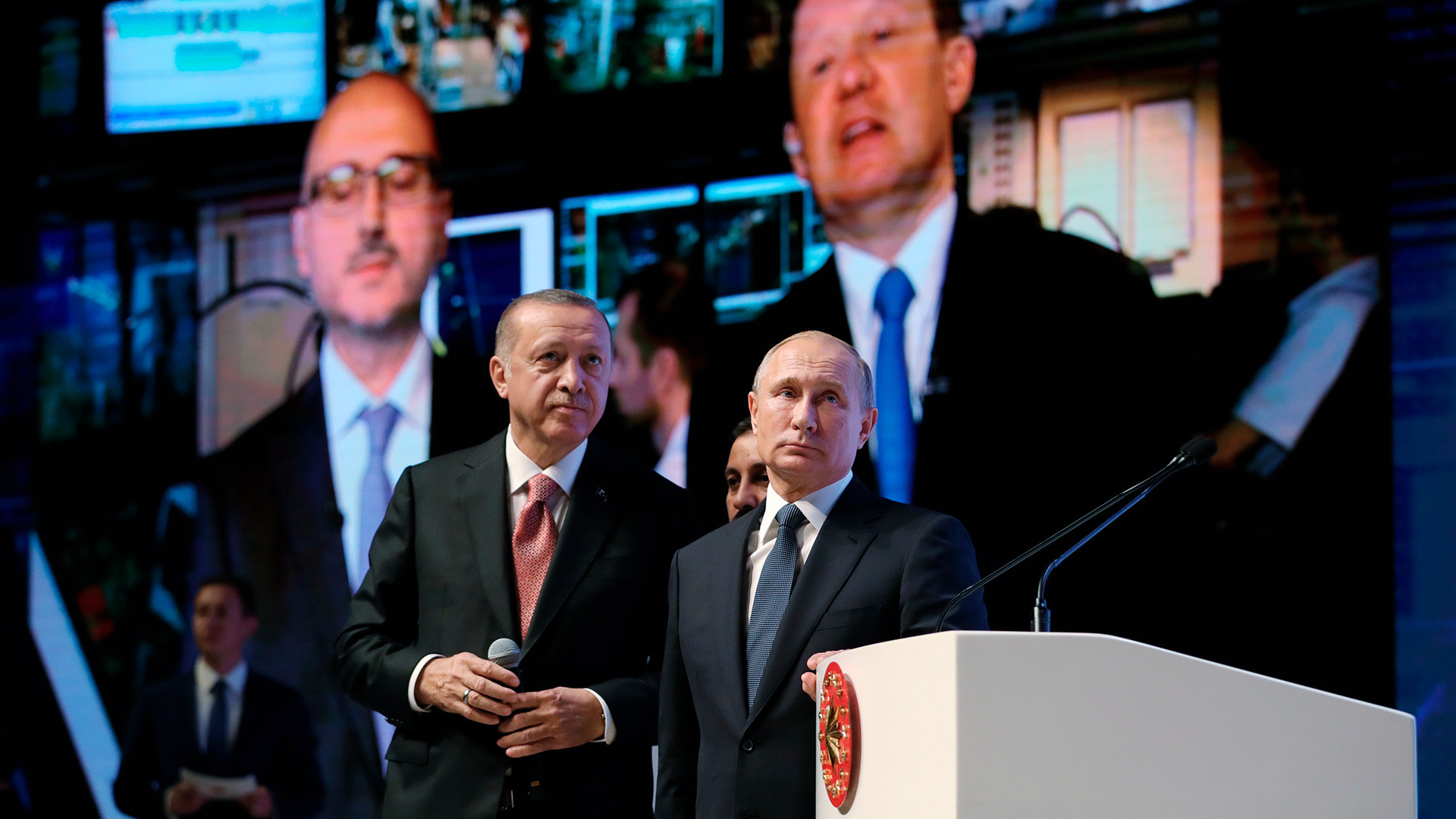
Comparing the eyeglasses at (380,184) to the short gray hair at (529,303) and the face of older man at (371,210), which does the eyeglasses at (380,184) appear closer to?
the face of older man at (371,210)

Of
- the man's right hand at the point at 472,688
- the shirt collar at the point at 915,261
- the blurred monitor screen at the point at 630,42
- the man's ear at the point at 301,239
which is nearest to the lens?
the man's right hand at the point at 472,688

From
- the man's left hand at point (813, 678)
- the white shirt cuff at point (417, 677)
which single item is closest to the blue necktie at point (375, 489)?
the white shirt cuff at point (417, 677)

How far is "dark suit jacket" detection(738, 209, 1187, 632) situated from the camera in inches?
157

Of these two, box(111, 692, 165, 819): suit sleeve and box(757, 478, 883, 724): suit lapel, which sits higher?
box(757, 478, 883, 724): suit lapel

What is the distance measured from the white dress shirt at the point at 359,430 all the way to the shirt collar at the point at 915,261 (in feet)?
5.02

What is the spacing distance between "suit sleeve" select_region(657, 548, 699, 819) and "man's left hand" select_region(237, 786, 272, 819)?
9.43 feet

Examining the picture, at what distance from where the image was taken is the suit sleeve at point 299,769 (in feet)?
15.5

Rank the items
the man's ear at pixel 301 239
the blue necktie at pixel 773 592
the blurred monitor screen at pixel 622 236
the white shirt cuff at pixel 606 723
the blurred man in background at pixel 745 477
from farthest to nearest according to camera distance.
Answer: the man's ear at pixel 301 239 → the blurred monitor screen at pixel 622 236 → the blurred man in background at pixel 745 477 → the white shirt cuff at pixel 606 723 → the blue necktie at pixel 773 592

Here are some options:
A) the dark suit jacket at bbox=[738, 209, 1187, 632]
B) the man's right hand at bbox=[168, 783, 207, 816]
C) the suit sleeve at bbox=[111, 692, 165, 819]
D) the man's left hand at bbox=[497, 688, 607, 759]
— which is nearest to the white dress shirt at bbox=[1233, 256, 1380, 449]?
the dark suit jacket at bbox=[738, 209, 1187, 632]

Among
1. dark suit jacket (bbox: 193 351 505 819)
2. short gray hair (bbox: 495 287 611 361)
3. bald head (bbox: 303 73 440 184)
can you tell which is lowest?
dark suit jacket (bbox: 193 351 505 819)

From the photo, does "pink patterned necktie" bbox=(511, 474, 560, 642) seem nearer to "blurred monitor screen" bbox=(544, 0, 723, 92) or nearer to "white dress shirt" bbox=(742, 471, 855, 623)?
"white dress shirt" bbox=(742, 471, 855, 623)

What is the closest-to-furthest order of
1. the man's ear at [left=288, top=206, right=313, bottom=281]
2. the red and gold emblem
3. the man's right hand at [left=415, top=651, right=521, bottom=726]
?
the red and gold emblem, the man's right hand at [left=415, top=651, right=521, bottom=726], the man's ear at [left=288, top=206, right=313, bottom=281]

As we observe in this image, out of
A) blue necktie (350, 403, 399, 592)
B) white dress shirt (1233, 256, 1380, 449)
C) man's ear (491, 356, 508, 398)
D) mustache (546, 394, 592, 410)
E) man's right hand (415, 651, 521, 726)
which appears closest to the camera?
man's right hand (415, 651, 521, 726)

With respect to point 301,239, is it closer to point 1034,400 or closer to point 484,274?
point 484,274
